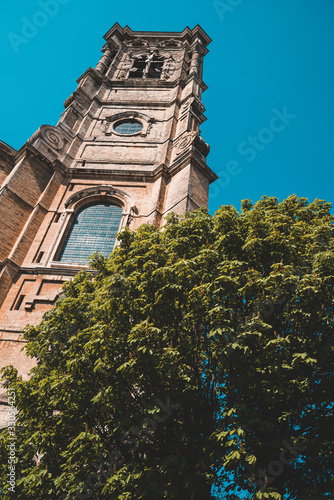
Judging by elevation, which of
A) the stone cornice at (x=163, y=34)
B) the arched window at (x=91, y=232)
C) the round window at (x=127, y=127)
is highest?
the stone cornice at (x=163, y=34)

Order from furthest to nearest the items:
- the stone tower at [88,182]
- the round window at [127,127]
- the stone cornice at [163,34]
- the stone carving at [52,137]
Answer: the stone cornice at [163,34] < the round window at [127,127] < the stone carving at [52,137] < the stone tower at [88,182]

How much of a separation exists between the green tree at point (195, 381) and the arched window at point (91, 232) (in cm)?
802

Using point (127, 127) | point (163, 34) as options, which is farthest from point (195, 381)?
point (163, 34)

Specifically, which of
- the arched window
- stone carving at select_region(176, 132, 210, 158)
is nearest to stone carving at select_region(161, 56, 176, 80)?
stone carving at select_region(176, 132, 210, 158)

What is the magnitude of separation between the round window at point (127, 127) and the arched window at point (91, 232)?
6686mm

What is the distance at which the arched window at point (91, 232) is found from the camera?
55.0 ft

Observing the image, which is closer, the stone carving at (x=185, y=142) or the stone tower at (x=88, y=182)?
the stone tower at (x=88, y=182)

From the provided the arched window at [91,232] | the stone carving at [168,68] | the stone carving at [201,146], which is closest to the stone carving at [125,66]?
the stone carving at [168,68]

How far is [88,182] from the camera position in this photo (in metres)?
19.6

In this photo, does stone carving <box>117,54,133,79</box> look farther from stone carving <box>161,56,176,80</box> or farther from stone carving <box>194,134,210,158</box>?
stone carving <box>194,134,210,158</box>

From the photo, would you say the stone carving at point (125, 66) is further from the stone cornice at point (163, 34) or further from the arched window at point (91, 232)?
the arched window at point (91, 232)

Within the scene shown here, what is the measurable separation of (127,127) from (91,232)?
29.7 ft

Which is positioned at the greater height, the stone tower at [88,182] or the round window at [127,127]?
the round window at [127,127]

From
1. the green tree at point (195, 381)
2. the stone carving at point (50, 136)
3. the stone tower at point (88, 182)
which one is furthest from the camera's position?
the stone carving at point (50, 136)
